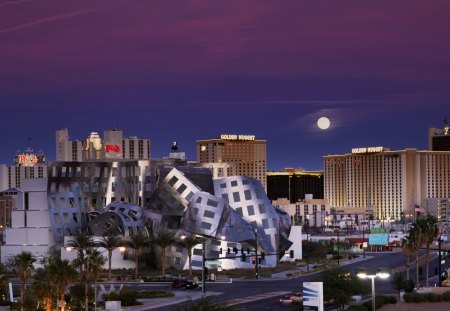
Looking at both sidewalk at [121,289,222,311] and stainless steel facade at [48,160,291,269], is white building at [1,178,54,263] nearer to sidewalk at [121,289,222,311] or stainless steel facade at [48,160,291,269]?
stainless steel facade at [48,160,291,269]

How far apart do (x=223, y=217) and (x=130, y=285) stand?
24173 millimetres

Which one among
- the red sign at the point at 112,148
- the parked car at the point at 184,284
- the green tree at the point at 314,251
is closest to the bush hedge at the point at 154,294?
the parked car at the point at 184,284

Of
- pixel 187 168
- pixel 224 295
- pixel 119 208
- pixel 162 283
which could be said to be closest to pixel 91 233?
pixel 119 208

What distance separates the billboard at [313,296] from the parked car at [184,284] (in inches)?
1589

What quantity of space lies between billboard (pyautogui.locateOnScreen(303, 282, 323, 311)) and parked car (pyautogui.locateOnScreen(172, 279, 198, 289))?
132ft

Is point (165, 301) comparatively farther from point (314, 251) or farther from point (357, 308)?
point (314, 251)

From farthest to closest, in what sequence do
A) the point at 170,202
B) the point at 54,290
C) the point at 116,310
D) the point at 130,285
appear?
the point at 170,202 → the point at 130,285 → the point at 116,310 → the point at 54,290

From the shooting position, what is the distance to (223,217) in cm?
13200

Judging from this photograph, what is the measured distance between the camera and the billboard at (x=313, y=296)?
64625mm

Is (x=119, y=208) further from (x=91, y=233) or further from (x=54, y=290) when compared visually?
(x=54, y=290)

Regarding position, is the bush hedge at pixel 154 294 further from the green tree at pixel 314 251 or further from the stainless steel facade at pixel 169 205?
the green tree at pixel 314 251

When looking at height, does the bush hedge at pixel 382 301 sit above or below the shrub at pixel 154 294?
above

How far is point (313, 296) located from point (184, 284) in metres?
41.4

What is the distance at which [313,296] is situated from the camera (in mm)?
65000
